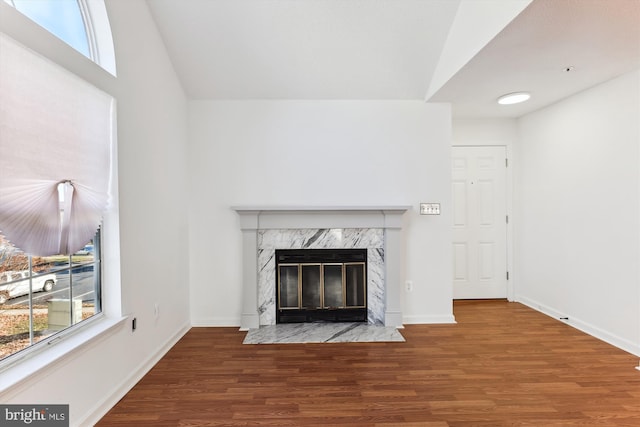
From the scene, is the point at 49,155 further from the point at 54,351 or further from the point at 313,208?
the point at 313,208

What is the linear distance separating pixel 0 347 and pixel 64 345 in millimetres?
315

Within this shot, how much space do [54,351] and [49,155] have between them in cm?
100

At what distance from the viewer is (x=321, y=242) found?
337cm

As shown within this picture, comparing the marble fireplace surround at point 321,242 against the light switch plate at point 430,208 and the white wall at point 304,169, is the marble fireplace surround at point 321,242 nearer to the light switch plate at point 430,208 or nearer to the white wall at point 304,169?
the white wall at point 304,169

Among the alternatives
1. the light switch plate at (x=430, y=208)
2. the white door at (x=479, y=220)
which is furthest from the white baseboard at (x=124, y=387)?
the white door at (x=479, y=220)

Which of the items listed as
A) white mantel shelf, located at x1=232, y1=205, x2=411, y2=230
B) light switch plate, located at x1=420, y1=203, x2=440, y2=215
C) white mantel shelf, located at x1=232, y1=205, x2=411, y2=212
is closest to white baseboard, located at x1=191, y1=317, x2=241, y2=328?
white mantel shelf, located at x1=232, y1=205, x2=411, y2=230

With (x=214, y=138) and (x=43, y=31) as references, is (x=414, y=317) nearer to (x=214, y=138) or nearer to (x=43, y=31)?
(x=214, y=138)

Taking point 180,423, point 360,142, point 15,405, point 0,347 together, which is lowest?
point 180,423

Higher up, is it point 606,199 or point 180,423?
point 606,199

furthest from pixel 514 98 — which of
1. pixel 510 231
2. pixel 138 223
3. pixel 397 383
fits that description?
pixel 138 223

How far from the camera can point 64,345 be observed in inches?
66.7

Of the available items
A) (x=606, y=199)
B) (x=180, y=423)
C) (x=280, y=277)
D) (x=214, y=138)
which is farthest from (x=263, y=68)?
(x=606, y=199)
